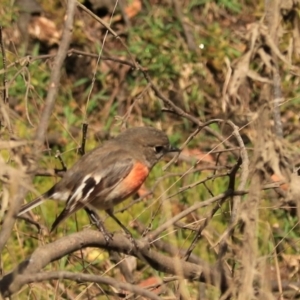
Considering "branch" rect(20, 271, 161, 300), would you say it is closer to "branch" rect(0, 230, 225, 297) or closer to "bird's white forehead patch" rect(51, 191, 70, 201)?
"branch" rect(0, 230, 225, 297)

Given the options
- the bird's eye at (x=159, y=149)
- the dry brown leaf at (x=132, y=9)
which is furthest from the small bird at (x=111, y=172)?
the dry brown leaf at (x=132, y=9)

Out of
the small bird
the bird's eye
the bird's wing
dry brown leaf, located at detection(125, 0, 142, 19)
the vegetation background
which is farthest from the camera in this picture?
dry brown leaf, located at detection(125, 0, 142, 19)

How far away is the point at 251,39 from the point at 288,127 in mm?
4910

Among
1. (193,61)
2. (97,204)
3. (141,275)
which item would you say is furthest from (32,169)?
(193,61)

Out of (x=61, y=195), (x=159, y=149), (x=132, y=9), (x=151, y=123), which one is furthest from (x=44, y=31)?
(x=61, y=195)

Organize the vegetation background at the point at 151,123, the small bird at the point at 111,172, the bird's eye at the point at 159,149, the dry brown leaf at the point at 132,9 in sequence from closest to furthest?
1. the vegetation background at the point at 151,123
2. the small bird at the point at 111,172
3. the bird's eye at the point at 159,149
4. the dry brown leaf at the point at 132,9

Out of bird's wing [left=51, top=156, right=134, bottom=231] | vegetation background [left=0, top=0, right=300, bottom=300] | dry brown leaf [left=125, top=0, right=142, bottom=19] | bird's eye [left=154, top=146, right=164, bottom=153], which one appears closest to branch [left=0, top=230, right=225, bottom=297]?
vegetation background [left=0, top=0, right=300, bottom=300]

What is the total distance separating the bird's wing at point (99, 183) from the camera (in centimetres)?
570

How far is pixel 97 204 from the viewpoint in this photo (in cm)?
602

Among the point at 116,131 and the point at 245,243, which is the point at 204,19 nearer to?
the point at 116,131

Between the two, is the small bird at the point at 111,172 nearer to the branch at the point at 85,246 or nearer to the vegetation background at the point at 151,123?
the vegetation background at the point at 151,123

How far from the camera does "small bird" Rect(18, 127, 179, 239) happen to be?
231 inches

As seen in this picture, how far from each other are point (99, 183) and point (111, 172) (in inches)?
5.4

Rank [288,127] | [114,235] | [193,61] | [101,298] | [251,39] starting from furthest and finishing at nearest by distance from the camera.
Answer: [193,61] → [288,127] → [101,298] → [114,235] → [251,39]
